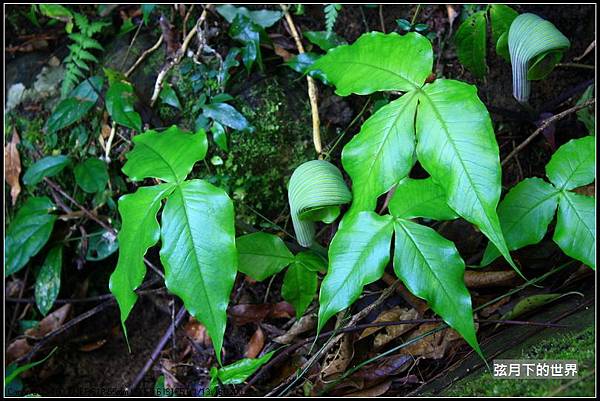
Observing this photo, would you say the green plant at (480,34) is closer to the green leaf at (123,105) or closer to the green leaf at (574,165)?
the green leaf at (574,165)

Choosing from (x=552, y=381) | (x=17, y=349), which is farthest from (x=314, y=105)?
(x=17, y=349)

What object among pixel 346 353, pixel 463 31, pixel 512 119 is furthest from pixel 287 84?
pixel 346 353

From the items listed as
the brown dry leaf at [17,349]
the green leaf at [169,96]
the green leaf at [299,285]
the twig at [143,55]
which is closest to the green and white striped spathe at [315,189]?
the green leaf at [299,285]

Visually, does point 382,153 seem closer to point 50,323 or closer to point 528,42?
point 528,42

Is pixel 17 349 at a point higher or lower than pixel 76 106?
lower

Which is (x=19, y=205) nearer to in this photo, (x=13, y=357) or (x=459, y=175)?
(x=13, y=357)

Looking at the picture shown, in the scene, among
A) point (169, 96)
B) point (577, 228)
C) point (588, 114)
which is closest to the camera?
point (577, 228)

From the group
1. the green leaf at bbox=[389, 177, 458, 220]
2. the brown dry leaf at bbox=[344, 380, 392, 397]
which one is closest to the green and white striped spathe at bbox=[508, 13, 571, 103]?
the green leaf at bbox=[389, 177, 458, 220]

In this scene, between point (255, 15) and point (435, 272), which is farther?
point (255, 15)
